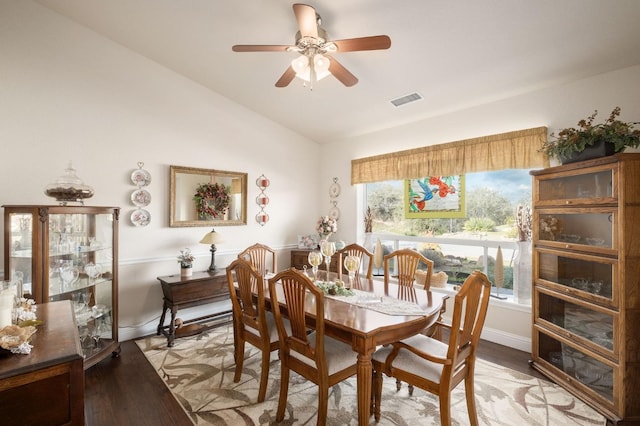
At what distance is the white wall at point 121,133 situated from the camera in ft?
9.42

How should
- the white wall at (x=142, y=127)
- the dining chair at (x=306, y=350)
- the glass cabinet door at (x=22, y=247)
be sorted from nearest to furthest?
1. the dining chair at (x=306, y=350)
2. the glass cabinet door at (x=22, y=247)
3. the white wall at (x=142, y=127)

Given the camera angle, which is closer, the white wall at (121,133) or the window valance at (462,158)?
the white wall at (121,133)

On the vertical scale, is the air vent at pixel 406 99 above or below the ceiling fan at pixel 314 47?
above

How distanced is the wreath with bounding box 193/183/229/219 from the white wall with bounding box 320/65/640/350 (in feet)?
6.49

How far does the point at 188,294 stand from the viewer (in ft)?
11.3

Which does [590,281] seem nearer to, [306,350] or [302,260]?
[306,350]

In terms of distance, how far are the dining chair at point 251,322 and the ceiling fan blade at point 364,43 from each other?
1689 millimetres

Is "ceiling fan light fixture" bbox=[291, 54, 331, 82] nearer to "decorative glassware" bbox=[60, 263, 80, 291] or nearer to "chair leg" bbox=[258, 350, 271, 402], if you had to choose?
"chair leg" bbox=[258, 350, 271, 402]

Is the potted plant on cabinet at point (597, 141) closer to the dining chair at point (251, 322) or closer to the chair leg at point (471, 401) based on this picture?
the chair leg at point (471, 401)

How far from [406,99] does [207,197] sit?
109 inches

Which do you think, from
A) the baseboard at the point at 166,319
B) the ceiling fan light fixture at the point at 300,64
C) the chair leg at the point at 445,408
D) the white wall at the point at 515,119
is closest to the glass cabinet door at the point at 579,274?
the white wall at the point at 515,119

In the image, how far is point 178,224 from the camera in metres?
3.77

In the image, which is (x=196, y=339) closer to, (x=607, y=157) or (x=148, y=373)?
Result: (x=148, y=373)

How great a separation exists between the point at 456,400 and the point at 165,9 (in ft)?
13.4
